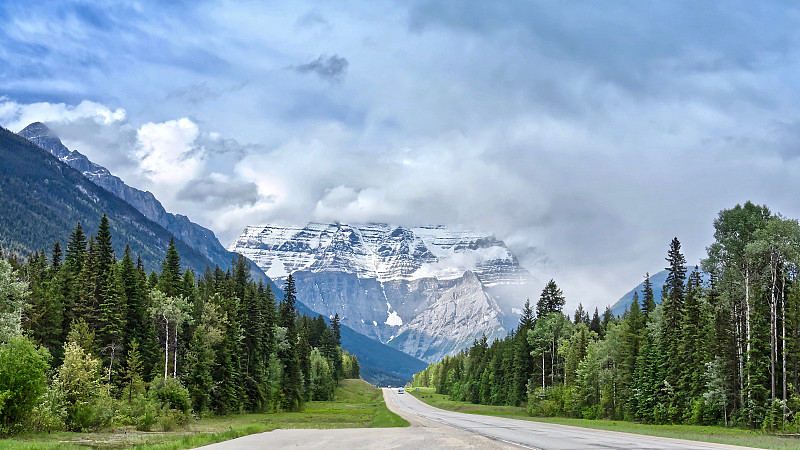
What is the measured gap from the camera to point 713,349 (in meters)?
60.2

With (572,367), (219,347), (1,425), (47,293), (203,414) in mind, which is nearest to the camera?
(1,425)

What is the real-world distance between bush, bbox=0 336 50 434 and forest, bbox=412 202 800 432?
172ft

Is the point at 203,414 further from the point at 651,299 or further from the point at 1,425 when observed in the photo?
the point at 651,299

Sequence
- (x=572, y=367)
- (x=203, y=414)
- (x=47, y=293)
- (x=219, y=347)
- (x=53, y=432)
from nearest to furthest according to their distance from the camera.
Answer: (x=53, y=432), (x=47, y=293), (x=203, y=414), (x=219, y=347), (x=572, y=367)

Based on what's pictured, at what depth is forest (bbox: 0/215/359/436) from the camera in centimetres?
4388

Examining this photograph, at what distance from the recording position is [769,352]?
55312 millimetres

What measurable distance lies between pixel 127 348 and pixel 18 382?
33290mm

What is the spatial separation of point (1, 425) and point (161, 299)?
38.5m

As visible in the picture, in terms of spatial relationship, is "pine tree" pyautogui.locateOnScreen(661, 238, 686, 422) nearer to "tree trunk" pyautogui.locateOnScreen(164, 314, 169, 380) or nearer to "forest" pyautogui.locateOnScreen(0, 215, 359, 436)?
"forest" pyautogui.locateOnScreen(0, 215, 359, 436)

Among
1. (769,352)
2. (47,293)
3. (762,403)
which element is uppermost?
(47,293)

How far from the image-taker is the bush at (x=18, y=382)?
37.4 metres

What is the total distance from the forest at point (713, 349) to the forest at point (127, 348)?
40711 millimetres

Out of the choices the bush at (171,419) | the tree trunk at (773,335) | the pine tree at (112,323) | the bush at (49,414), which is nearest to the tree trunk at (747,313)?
the tree trunk at (773,335)

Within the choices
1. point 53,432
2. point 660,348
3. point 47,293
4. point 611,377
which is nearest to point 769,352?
A: point 660,348
